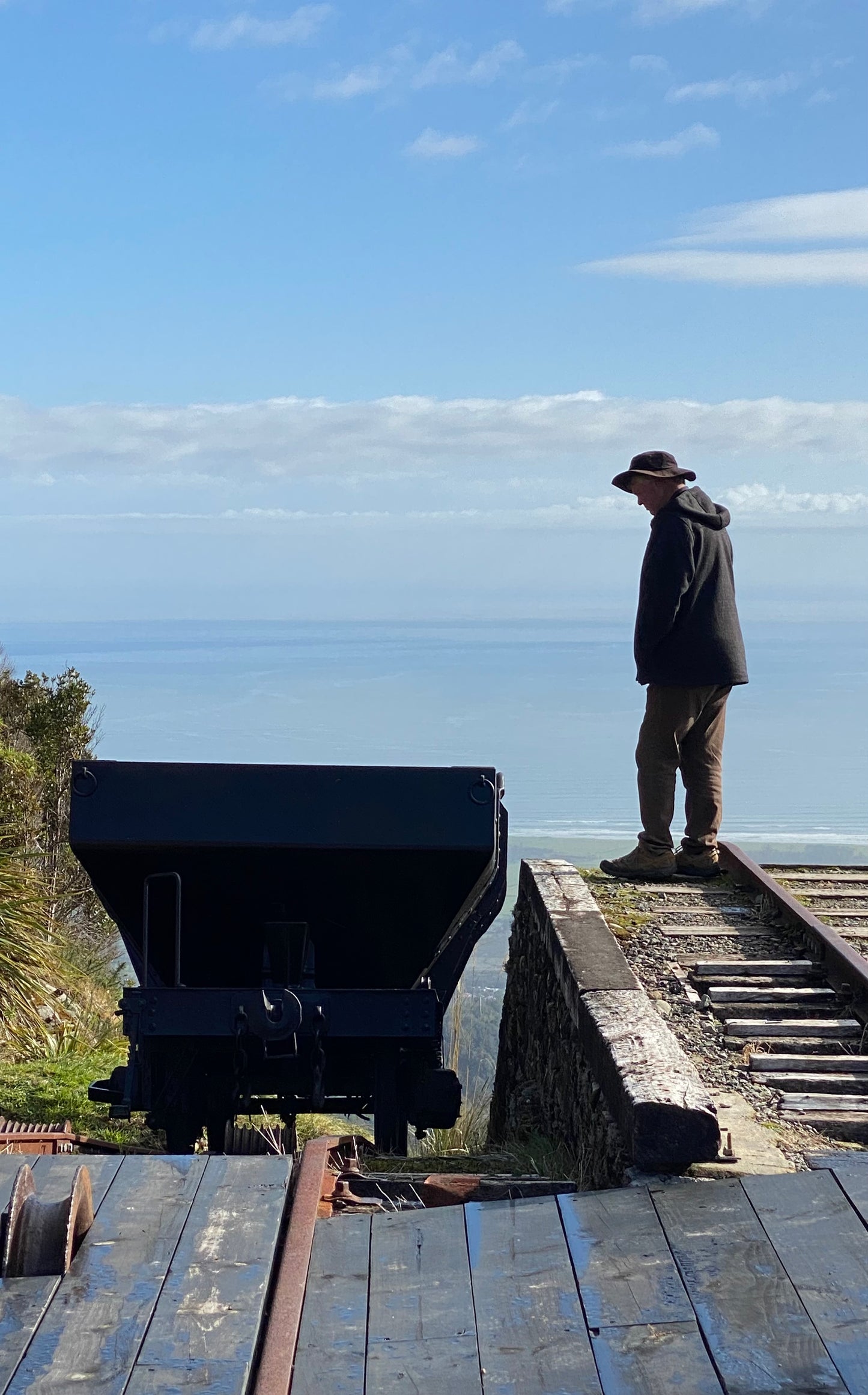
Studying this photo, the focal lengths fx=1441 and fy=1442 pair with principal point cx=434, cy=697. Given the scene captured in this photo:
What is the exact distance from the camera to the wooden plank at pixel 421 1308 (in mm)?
3049

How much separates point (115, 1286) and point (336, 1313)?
0.54 metres

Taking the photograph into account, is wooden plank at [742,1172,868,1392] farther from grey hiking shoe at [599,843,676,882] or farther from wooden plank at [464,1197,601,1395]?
grey hiking shoe at [599,843,676,882]

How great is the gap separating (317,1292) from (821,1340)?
1182mm

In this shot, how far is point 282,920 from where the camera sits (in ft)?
19.8

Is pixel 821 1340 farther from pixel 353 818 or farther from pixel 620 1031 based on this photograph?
pixel 353 818

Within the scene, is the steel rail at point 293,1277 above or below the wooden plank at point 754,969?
below

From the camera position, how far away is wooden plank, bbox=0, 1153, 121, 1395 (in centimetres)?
311

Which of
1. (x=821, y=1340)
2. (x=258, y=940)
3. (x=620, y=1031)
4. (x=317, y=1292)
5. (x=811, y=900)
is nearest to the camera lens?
(x=821, y=1340)

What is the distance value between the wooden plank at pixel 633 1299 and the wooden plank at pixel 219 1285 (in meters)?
0.77

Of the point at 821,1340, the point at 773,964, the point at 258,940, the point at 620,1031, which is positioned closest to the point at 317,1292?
the point at 821,1340

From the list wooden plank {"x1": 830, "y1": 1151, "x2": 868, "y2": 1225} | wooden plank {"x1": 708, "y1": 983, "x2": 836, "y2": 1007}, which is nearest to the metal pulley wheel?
wooden plank {"x1": 830, "y1": 1151, "x2": 868, "y2": 1225}

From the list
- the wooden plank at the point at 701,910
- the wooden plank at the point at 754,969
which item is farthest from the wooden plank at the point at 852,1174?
the wooden plank at the point at 701,910

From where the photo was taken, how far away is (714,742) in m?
8.88

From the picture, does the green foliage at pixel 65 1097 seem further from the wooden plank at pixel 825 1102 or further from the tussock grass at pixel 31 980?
the wooden plank at pixel 825 1102
